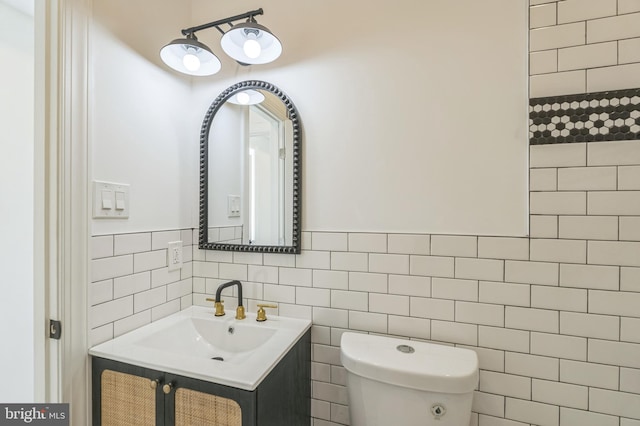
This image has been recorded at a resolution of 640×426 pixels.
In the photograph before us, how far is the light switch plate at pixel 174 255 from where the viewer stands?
53.0 inches

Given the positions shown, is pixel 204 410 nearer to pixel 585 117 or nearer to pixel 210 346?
pixel 210 346

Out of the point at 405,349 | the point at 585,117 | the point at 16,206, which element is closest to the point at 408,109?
the point at 585,117

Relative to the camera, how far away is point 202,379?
874 millimetres

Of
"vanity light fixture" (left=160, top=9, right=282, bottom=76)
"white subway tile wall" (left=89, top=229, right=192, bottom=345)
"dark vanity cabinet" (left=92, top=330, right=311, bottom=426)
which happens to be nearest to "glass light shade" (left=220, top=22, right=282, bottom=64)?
"vanity light fixture" (left=160, top=9, right=282, bottom=76)

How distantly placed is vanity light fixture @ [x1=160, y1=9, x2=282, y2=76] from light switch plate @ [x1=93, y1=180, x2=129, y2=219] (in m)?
0.56

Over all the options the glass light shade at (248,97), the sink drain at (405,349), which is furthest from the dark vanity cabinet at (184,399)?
the glass light shade at (248,97)

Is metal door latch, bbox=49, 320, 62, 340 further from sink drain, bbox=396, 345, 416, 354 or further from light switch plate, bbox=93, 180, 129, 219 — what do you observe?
sink drain, bbox=396, 345, 416, 354

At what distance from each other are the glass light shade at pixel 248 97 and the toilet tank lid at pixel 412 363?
1083 mm

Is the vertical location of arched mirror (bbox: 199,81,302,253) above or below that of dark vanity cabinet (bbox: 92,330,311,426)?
above

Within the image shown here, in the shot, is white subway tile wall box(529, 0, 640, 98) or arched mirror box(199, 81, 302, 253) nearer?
white subway tile wall box(529, 0, 640, 98)

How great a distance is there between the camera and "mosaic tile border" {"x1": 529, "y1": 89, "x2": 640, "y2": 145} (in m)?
0.94

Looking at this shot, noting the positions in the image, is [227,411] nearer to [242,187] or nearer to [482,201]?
[242,187]

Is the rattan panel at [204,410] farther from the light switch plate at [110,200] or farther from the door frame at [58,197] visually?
the light switch plate at [110,200]

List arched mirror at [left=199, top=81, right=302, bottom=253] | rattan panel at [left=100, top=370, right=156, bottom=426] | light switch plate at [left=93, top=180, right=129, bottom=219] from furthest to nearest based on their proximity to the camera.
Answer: arched mirror at [left=199, top=81, right=302, bottom=253], light switch plate at [left=93, top=180, right=129, bottom=219], rattan panel at [left=100, top=370, right=156, bottom=426]
